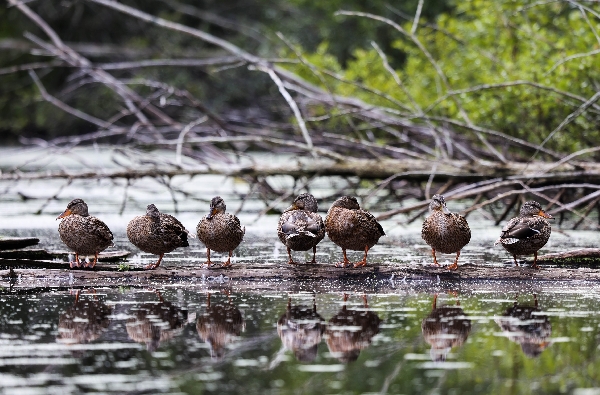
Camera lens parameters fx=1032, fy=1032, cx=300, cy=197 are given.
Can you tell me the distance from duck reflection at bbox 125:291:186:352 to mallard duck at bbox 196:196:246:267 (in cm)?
102

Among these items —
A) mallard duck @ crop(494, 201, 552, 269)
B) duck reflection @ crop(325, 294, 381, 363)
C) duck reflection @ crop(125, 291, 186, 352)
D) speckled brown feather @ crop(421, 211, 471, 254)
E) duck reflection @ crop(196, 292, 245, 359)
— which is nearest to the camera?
duck reflection @ crop(325, 294, 381, 363)

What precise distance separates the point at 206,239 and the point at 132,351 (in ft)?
7.88

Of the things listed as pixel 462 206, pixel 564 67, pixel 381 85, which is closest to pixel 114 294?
pixel 564 67

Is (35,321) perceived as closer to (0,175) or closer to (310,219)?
(310,219)

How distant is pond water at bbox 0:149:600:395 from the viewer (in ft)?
14.0

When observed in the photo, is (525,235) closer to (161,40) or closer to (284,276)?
(284,276)

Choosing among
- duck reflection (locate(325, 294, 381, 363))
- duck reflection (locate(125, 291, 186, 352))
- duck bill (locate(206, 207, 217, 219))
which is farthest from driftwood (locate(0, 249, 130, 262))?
duck reflection (locate(325, 294, 381, 363))

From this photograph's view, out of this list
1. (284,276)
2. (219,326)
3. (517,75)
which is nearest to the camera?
(219,326)

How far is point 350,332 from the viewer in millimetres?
5273

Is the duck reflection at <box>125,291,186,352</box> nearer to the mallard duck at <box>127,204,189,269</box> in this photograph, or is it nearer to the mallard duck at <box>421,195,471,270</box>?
the mallard duck at <box>127,204,189,269</box>

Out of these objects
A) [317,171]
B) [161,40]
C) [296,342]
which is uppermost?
[161,40]

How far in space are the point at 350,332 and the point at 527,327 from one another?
945mm

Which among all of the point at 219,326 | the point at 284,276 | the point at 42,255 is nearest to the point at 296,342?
the point at 219,326

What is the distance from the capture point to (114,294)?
21.4 ft
